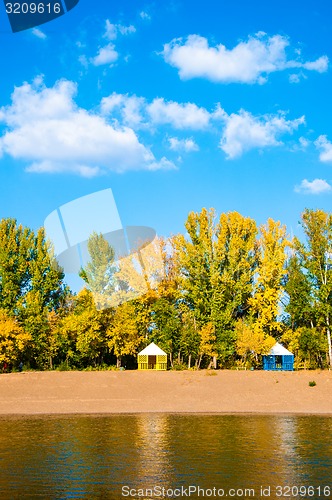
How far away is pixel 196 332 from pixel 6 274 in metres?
19.8

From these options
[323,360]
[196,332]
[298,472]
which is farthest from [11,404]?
[323,360]

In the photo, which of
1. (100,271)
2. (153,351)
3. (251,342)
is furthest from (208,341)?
(100,271)

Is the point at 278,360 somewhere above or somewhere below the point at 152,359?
below

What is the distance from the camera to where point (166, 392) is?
41344mm

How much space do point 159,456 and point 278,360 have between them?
35220 mm

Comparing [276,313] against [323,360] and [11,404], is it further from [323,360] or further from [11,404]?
[11,404]

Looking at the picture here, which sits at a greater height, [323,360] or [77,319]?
[77,319]

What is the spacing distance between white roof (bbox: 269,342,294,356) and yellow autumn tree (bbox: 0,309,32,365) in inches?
891

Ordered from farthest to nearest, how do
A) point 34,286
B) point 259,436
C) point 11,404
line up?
point 34,286
point 11,404
point 259,436

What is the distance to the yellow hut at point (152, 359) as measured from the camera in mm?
52625

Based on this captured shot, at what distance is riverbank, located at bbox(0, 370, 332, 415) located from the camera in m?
36.9

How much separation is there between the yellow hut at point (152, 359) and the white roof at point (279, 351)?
396 inches

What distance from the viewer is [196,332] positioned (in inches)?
2136

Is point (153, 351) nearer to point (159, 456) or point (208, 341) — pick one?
point (208, 341)
